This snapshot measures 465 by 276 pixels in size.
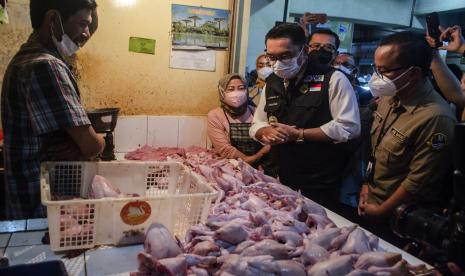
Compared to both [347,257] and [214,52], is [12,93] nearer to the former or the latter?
[347,257]

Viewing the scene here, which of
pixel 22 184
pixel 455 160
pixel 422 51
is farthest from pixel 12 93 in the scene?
pixel 422 51

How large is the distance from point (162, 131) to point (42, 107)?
91.5 inches

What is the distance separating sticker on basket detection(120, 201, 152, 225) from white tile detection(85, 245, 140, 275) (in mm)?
133

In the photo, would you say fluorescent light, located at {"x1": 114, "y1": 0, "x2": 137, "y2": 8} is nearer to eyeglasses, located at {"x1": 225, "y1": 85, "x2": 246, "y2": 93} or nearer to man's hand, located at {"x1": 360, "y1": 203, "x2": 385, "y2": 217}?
eyeglasses, located at {"x1": 225, "y1": 85, "x2": 246, "y2": 93}

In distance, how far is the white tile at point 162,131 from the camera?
13.3 ft

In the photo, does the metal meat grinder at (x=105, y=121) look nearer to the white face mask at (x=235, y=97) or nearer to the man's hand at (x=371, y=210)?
the white face mask at (x=235, y=97)

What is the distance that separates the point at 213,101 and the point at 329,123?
188cm

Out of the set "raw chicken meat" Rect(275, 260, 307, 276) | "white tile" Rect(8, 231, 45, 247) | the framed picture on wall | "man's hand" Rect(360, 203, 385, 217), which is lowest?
"man's hand" Rect(360, 203, 385, 217)

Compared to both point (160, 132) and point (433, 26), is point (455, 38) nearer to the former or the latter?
point (433, 26)

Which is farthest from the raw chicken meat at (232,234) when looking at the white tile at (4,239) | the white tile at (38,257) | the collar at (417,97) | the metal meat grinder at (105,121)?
the metal meat grinder at (105,121)

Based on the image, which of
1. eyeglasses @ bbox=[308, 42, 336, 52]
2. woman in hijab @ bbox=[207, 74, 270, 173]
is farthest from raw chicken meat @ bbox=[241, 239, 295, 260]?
eyeglasses @ bbox=[308, 42, 336, 52]

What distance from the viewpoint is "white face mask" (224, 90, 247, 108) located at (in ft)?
12.8

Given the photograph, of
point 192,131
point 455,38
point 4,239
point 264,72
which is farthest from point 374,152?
point 4,239

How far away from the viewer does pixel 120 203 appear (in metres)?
1.64
